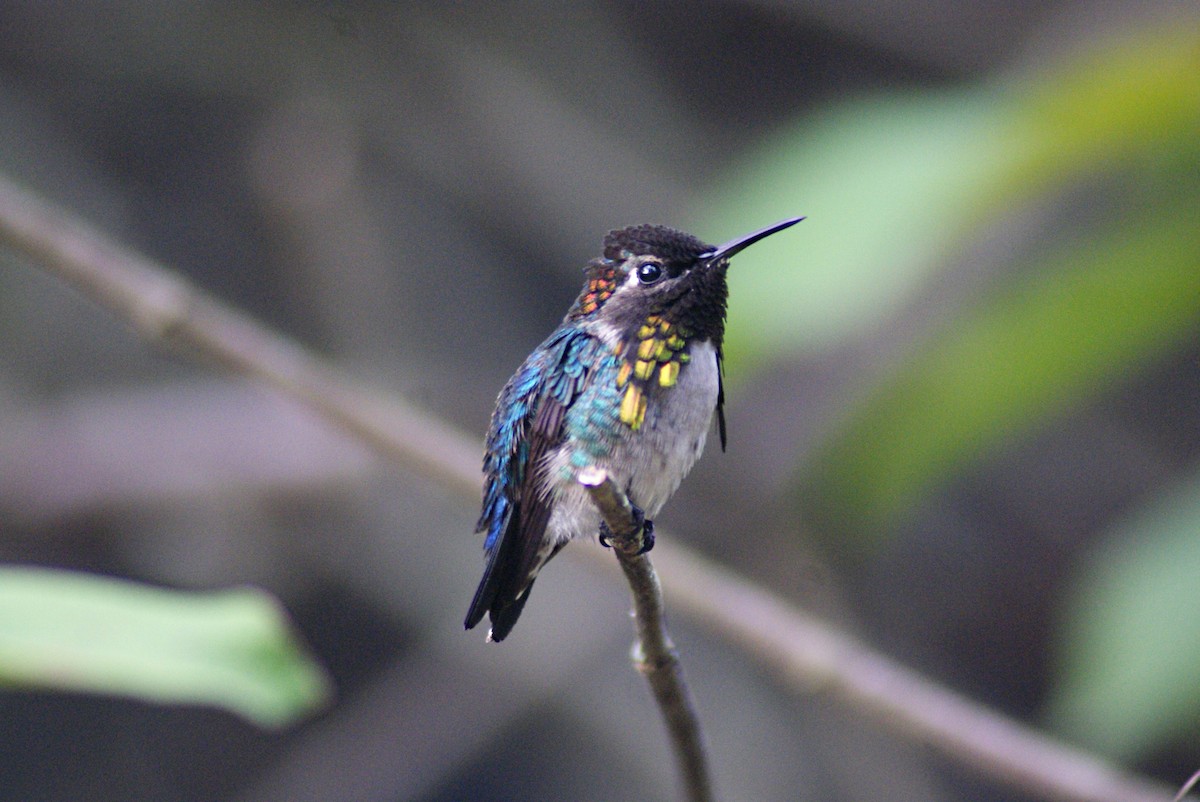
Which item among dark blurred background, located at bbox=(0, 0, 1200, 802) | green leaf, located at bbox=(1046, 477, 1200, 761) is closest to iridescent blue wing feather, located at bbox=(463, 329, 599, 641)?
green leaf, located at bbox=(1046, 477, 1200, 761)

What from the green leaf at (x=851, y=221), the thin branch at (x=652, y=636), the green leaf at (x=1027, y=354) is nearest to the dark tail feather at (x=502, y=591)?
the thin branch at (x=652, y=636)

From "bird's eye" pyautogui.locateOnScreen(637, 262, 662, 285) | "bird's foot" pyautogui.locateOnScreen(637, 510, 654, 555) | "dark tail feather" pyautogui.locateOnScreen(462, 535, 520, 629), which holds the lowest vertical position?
"dark tail feather" pyautogui.locateOnScreen(462, 535, 520, 629)

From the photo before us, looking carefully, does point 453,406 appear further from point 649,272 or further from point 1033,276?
point 649,272

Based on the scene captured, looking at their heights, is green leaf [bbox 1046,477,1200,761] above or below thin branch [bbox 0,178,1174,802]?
above

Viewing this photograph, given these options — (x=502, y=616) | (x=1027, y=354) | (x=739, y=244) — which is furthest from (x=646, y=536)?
(x=1027, y=354)

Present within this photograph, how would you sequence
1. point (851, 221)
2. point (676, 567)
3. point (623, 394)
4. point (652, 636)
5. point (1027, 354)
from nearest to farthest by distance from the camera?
point (652, 636) → point (623, 394) → point (851, 221) → point (1027, 354) → point (676, 567)

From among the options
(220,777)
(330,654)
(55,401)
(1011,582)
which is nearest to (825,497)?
(1011,582)

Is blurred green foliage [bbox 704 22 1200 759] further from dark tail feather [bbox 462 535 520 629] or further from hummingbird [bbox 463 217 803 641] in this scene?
dark tail feather [bbox 462 535 520 629]
